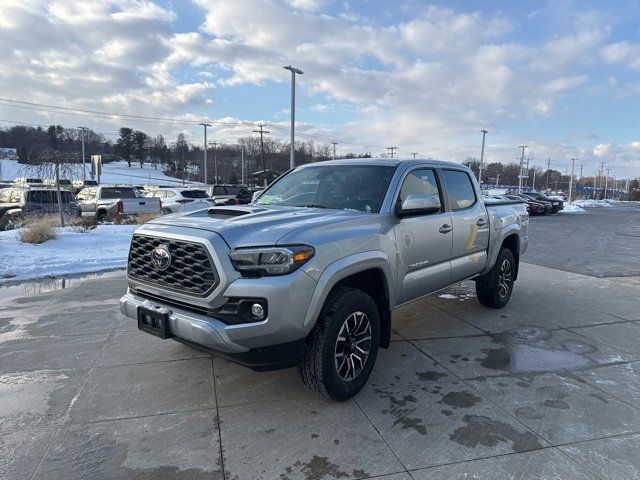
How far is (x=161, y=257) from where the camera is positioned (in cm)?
319

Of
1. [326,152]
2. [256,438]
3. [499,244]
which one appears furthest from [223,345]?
[326,152]

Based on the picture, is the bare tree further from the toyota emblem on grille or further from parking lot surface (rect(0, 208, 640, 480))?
the toyota emblem on grille

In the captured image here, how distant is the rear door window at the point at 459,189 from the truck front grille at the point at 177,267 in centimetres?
289

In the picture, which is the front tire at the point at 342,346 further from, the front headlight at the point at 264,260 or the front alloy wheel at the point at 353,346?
the front headlight at the point at 264,260

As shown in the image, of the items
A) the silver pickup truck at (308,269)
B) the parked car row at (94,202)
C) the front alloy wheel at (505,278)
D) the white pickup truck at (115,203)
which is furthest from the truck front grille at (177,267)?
the white pickup truck at (115,203)

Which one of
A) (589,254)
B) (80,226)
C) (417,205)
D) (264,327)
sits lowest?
(589,254)

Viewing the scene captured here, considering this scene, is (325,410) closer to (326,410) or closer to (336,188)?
(326,410)

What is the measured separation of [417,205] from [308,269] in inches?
51.4

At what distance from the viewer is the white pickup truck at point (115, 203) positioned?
1579cm

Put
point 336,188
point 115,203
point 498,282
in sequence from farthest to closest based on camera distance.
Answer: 1. point 115,203
2. point 498,282
3. point 336,188

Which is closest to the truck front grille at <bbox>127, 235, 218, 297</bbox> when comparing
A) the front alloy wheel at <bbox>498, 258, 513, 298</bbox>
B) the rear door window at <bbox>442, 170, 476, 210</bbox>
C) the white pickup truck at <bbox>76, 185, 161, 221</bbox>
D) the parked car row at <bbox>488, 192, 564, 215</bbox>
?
the rear door window at <bbox>442, 170, 476, 210</bbox>

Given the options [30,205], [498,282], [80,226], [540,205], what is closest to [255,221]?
[498,282]

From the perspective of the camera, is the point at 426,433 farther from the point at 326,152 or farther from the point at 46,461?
the point at 326,152

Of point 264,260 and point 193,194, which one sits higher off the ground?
point 264,260
